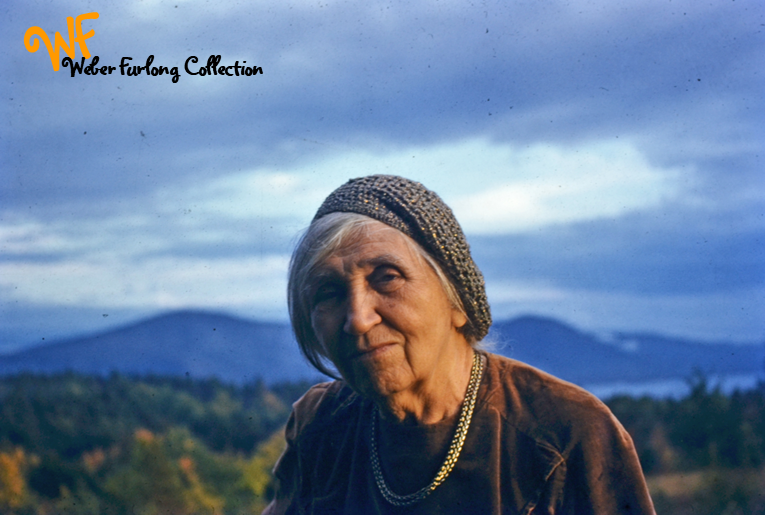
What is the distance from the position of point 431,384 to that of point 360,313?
0.41 m

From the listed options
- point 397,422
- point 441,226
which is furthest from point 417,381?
point 441,226

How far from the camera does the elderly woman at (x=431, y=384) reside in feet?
6.14

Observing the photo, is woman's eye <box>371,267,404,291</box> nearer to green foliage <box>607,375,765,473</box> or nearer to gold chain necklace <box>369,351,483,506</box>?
gold chain necklace <box>369,351,483,506</box>

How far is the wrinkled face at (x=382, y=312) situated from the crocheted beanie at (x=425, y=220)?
0.06m

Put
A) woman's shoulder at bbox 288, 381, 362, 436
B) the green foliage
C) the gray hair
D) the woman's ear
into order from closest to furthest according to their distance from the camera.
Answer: the gray hair
the woman's ear
woman's shoulder at bbox 288, 381, 362, 436
the green foliage

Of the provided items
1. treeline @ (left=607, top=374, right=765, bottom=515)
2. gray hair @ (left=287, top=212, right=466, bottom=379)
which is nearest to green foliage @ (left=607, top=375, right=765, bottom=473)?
treeline @ (left=607, top=374, right=765, bottom=515)

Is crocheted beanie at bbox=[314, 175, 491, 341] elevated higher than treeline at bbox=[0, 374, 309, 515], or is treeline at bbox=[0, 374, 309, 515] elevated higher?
crocheted beanie at bbox=[314, 175, 491, 341]

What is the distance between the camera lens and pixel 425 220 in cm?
197

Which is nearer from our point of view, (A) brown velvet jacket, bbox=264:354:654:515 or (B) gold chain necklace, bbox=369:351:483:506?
(A) brown velvet jacket, bbox=264:354:654:515

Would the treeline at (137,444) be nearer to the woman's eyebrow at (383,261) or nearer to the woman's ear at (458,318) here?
the woman's ear at (458,318)

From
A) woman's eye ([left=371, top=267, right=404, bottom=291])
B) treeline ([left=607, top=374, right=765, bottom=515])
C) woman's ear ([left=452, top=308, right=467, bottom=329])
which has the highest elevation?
woman's eye ([left=371, top=267, right=404, bottom=291])

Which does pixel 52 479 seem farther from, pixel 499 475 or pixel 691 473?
pixel 691 473

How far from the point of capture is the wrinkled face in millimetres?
1871

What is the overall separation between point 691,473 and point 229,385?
344cm
